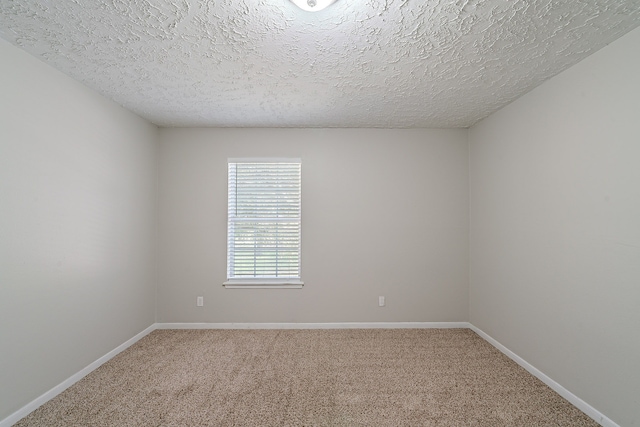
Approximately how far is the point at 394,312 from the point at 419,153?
2.06 meters

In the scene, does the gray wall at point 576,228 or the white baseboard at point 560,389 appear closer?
the gray wall at point 576,228

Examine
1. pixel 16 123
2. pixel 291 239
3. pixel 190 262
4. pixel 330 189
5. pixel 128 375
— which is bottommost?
pixel 128 375

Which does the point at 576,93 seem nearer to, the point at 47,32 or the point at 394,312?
the point at 394,312

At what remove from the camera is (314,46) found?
2.05 metres

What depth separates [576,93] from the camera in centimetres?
229

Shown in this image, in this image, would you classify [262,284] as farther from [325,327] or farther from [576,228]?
[576,228]

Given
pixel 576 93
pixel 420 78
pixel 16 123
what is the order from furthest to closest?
pixel 420 78
pixel 576 93
pixel 16 123

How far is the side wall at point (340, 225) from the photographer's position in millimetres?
3896

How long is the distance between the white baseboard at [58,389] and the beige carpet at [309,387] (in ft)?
0.16

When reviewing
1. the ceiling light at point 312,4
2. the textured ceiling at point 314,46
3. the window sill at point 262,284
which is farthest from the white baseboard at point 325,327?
the ceiling light at point 312,4

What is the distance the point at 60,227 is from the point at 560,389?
13.6 feet

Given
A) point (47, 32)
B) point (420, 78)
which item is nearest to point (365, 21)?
point (420, 78)

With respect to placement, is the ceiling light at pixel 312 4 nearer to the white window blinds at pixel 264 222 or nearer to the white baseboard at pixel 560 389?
the white window blinds at pixel 264 222

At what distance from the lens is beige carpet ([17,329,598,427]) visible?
2.13m
